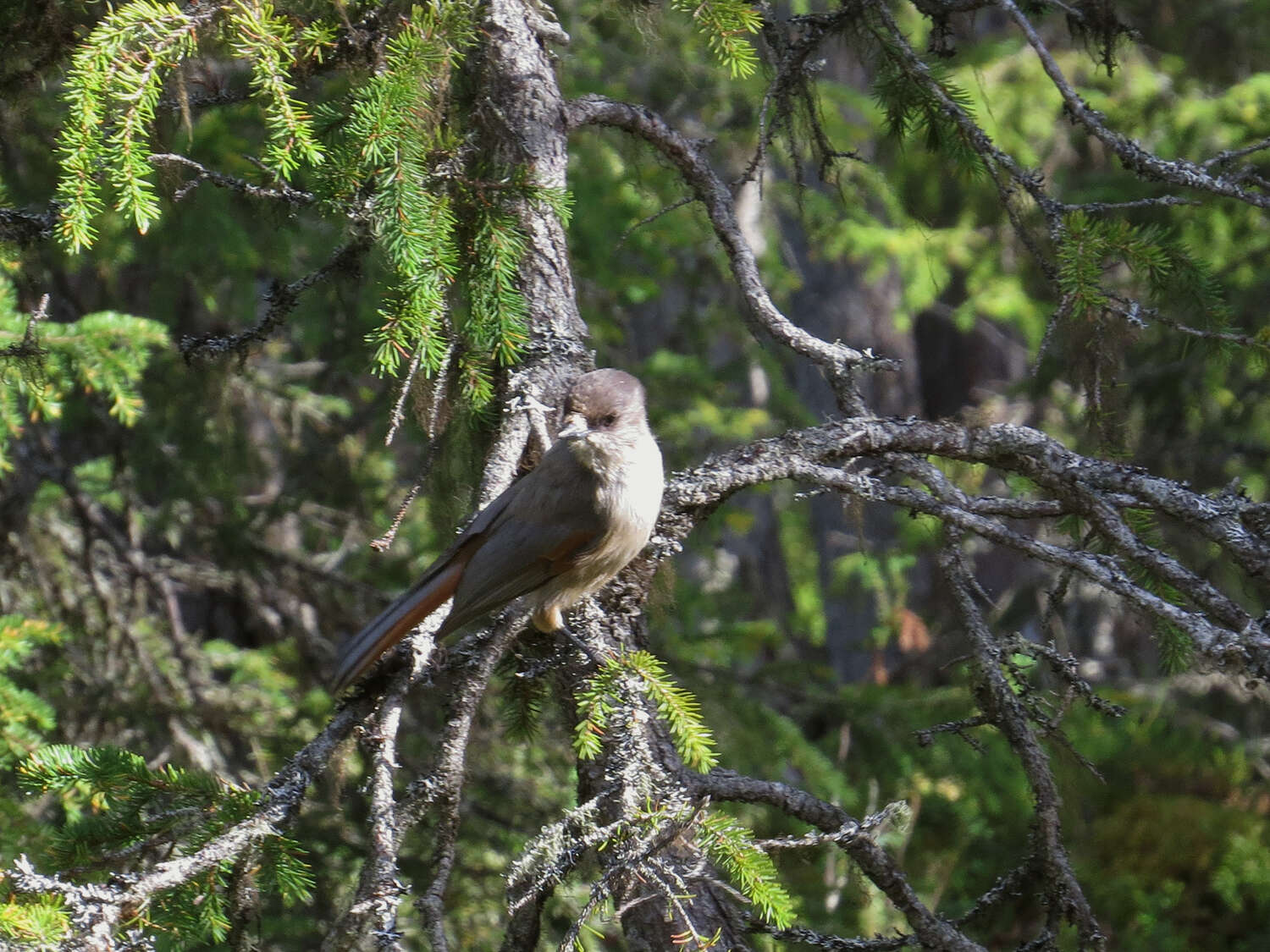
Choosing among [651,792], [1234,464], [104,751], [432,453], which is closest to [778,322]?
[432,453]

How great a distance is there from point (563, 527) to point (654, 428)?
10.9 feet

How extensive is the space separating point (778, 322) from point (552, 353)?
0.59 metres

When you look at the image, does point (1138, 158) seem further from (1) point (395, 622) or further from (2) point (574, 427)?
(1) point (395, 622)

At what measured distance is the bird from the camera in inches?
118

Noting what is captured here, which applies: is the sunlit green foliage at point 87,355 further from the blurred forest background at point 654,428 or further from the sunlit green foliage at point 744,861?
the sunlit green foliage at point 744,861

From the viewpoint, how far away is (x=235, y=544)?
596 centimetres

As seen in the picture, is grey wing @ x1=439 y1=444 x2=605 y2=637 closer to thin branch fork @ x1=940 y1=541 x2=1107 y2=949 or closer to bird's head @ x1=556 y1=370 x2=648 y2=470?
bird's head @ x1=556 y1=370 x2=648 y2=470

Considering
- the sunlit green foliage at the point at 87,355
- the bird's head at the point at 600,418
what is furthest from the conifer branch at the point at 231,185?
the sunlit green foliage at the point at 87,355

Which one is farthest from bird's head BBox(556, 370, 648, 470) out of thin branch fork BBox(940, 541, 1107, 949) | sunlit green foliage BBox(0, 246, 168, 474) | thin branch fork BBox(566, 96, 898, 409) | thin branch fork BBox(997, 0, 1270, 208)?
sunlit green foliage BBox(0, 246, 168, 474)

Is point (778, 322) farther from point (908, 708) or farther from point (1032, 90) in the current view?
point (1032, 90)

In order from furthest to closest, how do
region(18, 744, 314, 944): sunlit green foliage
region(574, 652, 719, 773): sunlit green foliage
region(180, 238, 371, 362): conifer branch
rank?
1. region(180, 238, 371, 362): conifer branch
2. region(574, 652, 719, 773): sunlit green foliage
3. region(18, 744, 314, 944): sunlit green foliage

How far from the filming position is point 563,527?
3.13 m

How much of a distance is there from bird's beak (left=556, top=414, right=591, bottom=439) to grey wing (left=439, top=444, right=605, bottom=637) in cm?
8

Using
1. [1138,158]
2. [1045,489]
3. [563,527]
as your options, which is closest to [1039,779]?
[1045,489]
